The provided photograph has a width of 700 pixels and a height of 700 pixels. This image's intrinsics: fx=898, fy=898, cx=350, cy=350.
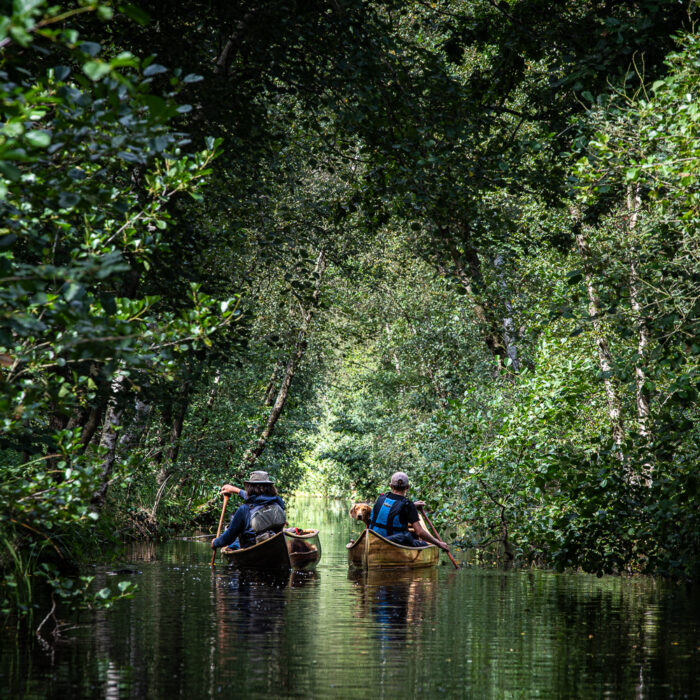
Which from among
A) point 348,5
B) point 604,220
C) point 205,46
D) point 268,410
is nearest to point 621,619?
point 348,5

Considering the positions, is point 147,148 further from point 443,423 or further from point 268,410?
point 268,410

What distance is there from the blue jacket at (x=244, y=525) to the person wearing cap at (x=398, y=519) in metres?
1.82

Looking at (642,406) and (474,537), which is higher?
(642,406)

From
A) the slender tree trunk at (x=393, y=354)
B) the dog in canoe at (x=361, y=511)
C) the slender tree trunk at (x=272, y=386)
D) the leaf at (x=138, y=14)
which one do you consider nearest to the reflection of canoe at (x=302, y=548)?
the dog in canoe at (x=361, y=511)

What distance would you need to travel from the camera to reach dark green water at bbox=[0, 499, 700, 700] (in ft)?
19.8

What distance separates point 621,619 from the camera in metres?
9.77

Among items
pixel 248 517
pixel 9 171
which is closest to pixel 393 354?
pixel 248 517

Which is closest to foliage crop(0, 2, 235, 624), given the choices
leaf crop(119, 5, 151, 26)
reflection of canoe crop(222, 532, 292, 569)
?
leaf crop(119, 5, 151, 26)

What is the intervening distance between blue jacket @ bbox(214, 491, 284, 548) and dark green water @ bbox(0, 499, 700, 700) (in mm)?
2040

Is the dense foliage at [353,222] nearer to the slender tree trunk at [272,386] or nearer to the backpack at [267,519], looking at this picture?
the backpack at [267,519]

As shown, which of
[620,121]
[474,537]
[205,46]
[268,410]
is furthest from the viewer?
[268,410]

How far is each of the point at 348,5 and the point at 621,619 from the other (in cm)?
734

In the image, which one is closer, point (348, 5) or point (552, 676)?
point (552, 676)

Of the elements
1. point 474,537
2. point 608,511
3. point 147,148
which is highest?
point 147,148
